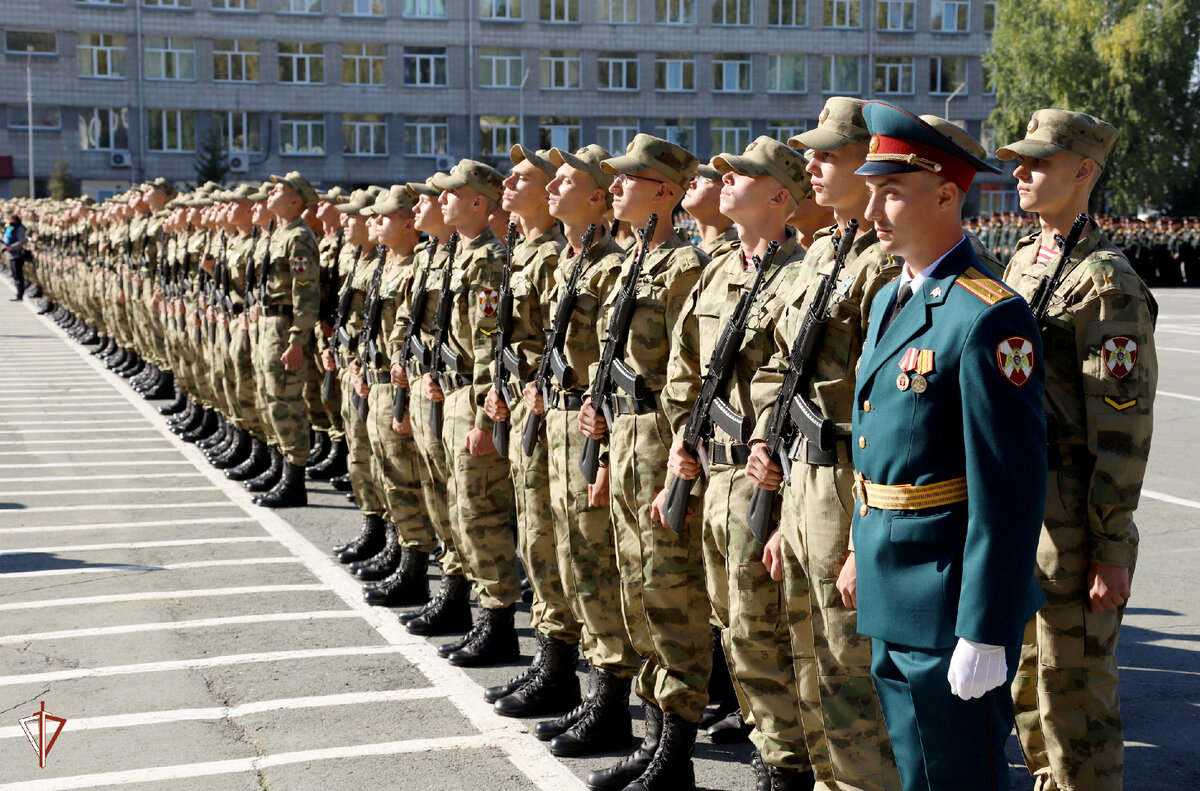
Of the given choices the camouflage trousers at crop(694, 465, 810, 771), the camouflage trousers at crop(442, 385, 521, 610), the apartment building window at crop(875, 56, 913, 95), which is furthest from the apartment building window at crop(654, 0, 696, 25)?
the camouflage trousers at crop(694, 465, 810, 771)

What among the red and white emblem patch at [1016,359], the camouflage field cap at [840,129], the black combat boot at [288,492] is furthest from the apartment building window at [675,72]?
the red and white emblem patch at [1016,359]

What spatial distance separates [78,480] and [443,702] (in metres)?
6.16

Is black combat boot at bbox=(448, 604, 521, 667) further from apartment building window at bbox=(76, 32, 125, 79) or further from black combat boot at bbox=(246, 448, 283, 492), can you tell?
apartment building window at bbox=(76, 32, 125, 79)

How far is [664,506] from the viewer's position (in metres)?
4.31

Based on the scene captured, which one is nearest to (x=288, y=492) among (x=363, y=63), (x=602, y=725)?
(x=602, y=725)

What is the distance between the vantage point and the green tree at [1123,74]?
43.6m

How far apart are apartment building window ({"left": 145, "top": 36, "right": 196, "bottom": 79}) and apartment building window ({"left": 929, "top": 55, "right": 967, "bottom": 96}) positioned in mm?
31087

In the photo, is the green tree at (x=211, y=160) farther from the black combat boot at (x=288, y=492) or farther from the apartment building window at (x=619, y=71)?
the black combat boot at (x=288, y=492)

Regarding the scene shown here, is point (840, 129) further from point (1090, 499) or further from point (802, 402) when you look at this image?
point (1090, 499)

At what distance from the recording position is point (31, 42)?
49125 mm

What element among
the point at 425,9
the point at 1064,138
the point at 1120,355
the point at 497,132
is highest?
the point at 425,9

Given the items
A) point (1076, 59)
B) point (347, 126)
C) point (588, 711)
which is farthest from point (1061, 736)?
point (347, 126)

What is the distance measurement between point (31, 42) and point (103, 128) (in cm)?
391

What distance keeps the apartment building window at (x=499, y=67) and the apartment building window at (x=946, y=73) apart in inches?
723
